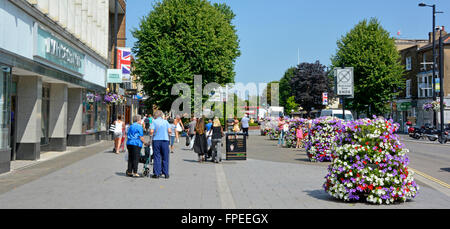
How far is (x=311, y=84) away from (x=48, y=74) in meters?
61.8

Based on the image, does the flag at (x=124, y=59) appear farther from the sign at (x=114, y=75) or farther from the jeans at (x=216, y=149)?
the jeans at (x=216, y=149)

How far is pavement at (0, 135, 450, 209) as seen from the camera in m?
7.56

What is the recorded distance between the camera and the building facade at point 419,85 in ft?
158

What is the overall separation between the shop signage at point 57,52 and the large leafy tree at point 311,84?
56.7 meters

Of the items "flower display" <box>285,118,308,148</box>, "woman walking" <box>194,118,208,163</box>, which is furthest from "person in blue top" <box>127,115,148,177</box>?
"flower display" <box>285,118,308,148</box>

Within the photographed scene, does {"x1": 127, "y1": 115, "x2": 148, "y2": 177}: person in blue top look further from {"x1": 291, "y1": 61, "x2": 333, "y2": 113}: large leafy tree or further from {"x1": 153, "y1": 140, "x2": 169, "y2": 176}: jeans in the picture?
{"x1": 291, "y1": 61, "x2": 333, "y2": 113}: large leafy tree

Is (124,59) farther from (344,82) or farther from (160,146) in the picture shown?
(160,146)

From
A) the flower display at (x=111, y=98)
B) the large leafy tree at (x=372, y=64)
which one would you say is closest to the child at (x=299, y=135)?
the flower display at (x=111, y=98)

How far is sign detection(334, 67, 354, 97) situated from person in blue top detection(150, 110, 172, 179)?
1161 cm

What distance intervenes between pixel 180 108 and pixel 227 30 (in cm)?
834

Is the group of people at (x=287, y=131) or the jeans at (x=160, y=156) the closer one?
the jeans at (x=160, y=156)
